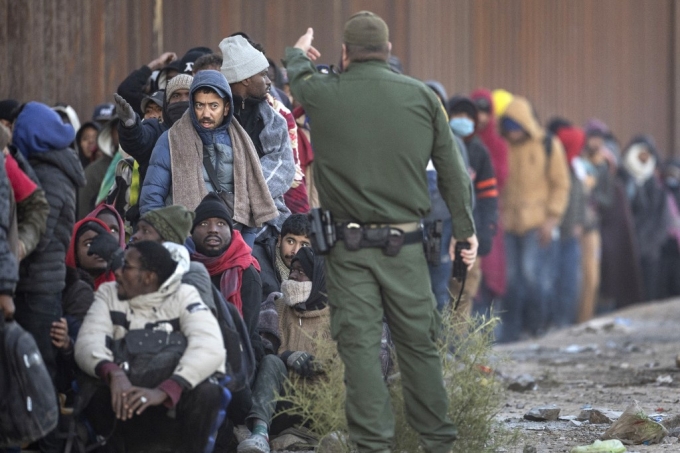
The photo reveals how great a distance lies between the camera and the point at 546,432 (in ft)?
26.0

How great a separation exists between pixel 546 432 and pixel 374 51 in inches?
102

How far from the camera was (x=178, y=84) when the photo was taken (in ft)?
27.6

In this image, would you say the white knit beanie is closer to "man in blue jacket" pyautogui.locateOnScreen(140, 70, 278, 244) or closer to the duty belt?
"man in blue jacket" pyautogui.locateOnScreen(140, 70, 278, 244)

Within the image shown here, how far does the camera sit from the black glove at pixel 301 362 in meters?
7.38

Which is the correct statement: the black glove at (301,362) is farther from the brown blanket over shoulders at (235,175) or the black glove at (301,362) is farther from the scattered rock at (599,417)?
the scattered rock at (599,417)

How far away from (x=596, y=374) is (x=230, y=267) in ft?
14.9

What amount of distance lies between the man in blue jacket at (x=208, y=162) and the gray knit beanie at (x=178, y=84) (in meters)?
0.51

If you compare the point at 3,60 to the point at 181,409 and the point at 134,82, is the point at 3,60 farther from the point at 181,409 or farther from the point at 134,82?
the point at 181,409

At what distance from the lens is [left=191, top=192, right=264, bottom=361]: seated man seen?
748 cm

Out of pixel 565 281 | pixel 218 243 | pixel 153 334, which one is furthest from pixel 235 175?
pixel 565 281

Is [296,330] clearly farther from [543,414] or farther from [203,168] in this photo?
[543,414]

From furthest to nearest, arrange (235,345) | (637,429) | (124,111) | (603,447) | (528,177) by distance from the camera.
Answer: (528,177), (124,111), (637,429), (603,447), (235,345)

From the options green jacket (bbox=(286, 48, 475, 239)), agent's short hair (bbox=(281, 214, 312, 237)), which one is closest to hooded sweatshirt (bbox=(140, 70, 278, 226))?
agent's short hair (bbox=(281, 214, 312, 237))

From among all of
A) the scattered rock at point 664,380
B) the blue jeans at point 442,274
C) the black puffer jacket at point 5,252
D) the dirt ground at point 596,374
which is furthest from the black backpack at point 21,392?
the scattered rock at point 664,380
